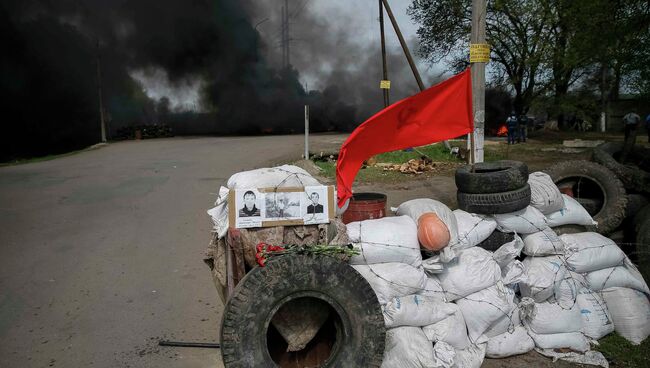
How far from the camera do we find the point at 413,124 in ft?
13.9

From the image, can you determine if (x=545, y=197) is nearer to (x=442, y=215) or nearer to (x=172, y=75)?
(x=442, y=215)

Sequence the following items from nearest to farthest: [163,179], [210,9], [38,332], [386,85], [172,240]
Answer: [38,332] → [172,240] → [163,179] → [386,85] → [210,9]

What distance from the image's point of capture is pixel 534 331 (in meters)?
3.96

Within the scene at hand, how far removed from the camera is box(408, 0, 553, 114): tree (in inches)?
914

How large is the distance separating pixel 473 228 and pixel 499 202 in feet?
1.23

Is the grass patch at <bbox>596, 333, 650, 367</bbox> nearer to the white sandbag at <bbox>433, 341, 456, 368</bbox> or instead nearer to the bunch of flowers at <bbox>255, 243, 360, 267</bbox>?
the white sandbag at <bbox>433, 341, 456, 368</bbox>

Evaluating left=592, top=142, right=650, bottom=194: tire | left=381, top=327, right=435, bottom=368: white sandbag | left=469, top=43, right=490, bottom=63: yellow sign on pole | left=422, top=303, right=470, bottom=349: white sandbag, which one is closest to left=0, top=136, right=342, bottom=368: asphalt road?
left=381, top=327, right=435, bottom=368: white sandbag

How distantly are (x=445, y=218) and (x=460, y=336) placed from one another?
0.92m

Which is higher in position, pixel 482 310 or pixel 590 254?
pixel 590 254

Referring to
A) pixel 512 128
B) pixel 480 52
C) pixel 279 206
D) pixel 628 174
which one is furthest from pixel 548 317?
pixel 512 128

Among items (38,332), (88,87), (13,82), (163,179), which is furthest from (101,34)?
(38,332)

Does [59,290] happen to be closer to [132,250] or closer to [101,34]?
[132,250]

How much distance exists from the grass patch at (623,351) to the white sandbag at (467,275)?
1022 mm

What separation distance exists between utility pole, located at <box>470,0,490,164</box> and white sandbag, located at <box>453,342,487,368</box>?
148 inches
